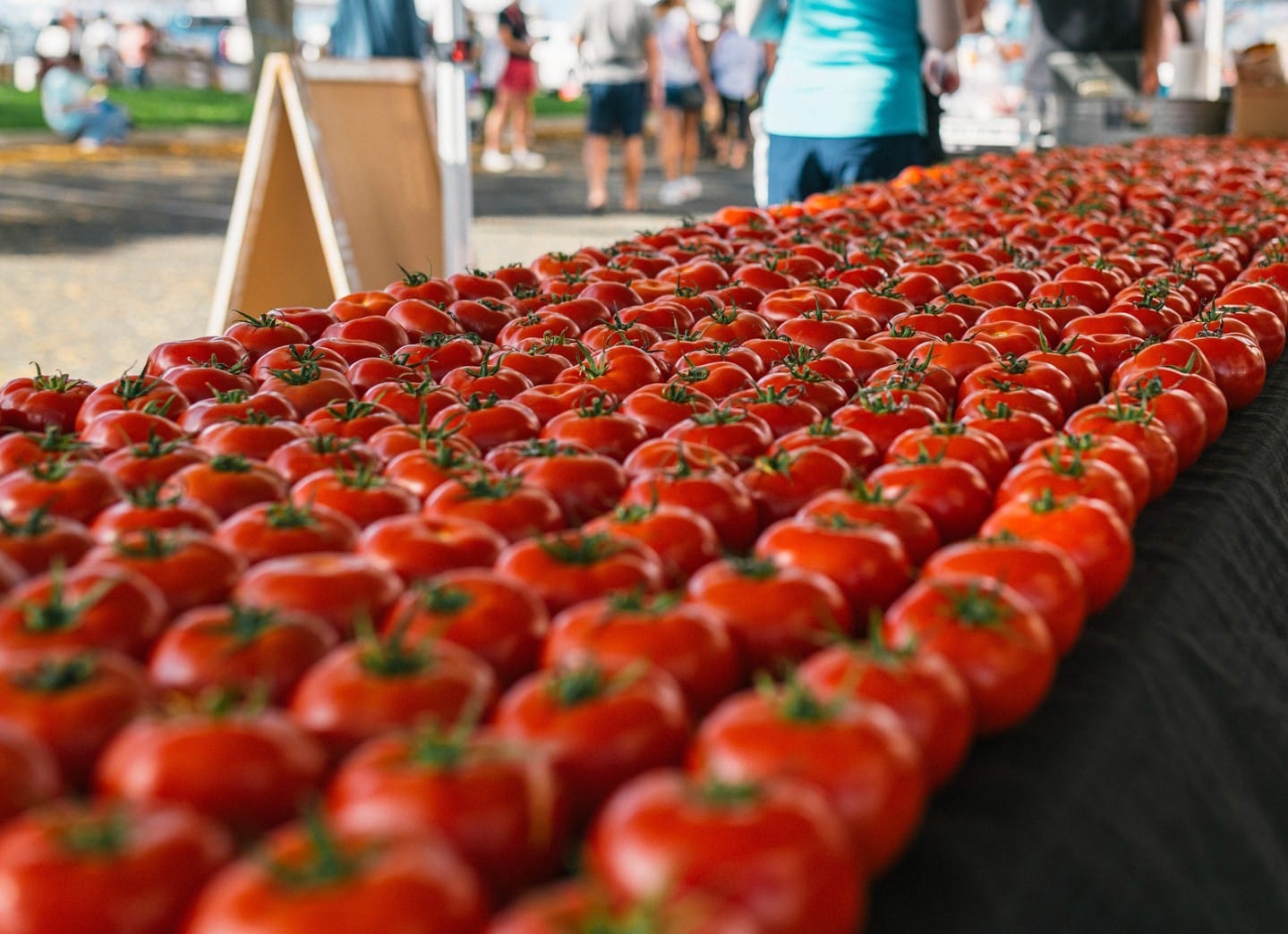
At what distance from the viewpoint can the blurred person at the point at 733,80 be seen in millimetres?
15992

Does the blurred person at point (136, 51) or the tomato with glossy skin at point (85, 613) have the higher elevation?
the blurred person at point (136, 51)

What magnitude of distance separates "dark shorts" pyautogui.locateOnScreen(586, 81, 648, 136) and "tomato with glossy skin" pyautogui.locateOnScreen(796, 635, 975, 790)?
1047 centimetres

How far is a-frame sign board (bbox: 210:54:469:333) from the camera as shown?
16.8 ft

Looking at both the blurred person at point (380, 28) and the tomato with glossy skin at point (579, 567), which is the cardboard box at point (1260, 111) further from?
the tomato with glossy skin at point (579, 567)

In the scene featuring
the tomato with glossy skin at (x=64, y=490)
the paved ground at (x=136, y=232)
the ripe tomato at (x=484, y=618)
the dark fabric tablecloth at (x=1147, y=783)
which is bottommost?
the paved ground at (x=136, y=232)

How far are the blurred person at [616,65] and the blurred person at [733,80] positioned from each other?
14.2 ft

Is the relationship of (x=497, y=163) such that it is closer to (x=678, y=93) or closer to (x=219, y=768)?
(x=678, y=93)

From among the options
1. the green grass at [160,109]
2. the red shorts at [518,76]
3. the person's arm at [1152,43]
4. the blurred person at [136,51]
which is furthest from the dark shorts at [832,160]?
the blurred person at [136,51]

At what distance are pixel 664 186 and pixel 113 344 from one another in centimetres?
732

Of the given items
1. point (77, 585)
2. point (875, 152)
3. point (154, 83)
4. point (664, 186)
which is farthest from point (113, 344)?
point (154, 83)

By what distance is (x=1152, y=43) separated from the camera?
8156 mm

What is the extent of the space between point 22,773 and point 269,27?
49.4 feet

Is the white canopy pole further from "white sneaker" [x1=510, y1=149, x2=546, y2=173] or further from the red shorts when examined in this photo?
"white sneaker" [x1=510, y1=149, x2=546, y2=173]

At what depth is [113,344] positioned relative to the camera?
653 cm
